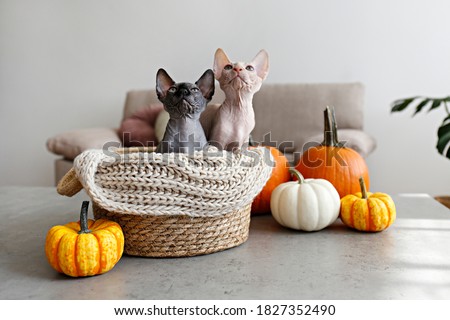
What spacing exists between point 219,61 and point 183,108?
195mm

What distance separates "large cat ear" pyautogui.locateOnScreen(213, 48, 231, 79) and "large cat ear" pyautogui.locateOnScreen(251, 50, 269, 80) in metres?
0.06

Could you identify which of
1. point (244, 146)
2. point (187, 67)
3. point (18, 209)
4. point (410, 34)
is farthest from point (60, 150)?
point (410, 34)

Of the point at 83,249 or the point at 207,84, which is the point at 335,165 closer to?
the point at 207,84

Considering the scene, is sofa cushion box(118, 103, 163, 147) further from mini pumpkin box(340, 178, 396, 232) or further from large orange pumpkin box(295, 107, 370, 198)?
mini pumpkin box(340, 178, 396, 232)

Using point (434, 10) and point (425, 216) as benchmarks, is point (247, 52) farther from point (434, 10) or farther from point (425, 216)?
point (425, 216)

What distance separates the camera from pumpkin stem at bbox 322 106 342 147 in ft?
3.97

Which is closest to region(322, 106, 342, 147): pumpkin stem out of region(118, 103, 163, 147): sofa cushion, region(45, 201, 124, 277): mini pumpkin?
region(45, 201, 124, 277): mini pumpkin

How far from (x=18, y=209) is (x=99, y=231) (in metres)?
0.64

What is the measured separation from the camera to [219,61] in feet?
3.28

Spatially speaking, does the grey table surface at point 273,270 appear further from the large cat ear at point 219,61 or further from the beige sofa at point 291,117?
the beige sofa at point 291,117

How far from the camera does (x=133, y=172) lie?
748mm

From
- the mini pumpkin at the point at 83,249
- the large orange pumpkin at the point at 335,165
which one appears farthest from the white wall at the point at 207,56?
the mini pumpkin at the point at 83,249

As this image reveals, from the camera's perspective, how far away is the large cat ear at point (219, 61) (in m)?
1.00

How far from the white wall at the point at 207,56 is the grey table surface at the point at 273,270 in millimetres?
2032
